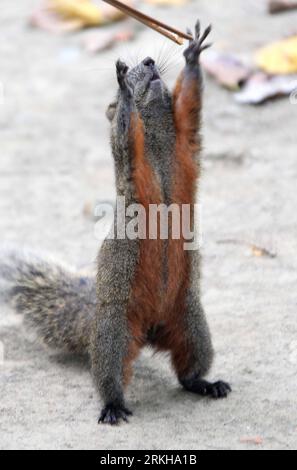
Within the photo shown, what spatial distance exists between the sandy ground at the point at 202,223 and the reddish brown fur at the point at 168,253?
1.48 feet

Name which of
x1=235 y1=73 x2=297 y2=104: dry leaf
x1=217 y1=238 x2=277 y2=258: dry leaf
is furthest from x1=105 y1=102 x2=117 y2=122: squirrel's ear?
x1=235 y1=73 x2=297 y2=104: dry leaf

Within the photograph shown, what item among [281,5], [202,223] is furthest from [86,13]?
[202,223]

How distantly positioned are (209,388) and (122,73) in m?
1.72

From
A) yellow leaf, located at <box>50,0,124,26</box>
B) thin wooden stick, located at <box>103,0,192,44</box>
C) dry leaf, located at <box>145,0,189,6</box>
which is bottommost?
thin wooden stick, located at <box>103,0,192,44</box>

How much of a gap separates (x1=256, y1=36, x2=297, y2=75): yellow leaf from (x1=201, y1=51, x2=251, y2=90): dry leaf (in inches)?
7.1

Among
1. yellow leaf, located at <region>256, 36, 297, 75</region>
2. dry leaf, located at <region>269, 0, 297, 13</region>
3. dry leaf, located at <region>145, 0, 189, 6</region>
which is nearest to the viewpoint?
yellow leaf, located at <region>256, 36, 297, 75</region>

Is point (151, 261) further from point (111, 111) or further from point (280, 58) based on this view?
point (280, 58)

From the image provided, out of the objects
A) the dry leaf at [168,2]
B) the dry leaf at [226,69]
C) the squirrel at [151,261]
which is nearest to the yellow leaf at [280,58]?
the dry leaf at [226,69]

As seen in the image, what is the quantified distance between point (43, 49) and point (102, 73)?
105 centimetres

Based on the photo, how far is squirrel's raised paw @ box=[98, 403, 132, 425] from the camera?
5152 mm

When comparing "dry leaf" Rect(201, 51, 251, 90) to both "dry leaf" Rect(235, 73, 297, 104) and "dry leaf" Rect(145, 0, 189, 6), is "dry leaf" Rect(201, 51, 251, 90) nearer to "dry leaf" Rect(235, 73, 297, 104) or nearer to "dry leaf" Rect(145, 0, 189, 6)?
"dry leaf" Rect(235, 73, 297, 104)

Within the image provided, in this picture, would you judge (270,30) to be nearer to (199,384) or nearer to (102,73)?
(102,73)

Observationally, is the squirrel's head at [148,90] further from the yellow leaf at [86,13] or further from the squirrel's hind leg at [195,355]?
the yellow leaf at [86,13]

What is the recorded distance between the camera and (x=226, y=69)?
9766 millimetres
